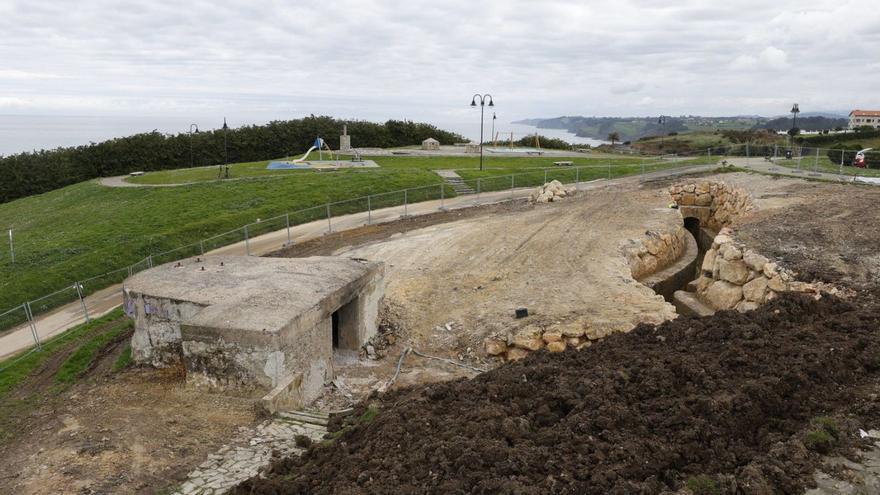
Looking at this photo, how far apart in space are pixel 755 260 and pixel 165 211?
28.6m

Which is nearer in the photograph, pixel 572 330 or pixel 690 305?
pixel 572 330

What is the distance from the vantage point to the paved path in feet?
65.0

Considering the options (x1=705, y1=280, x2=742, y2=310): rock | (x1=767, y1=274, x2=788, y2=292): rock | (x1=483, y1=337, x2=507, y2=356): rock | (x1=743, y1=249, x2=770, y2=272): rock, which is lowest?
(x1=483, y1=337, x2=507, y2=356): rock

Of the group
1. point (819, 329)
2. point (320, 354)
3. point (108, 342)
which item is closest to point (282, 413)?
point (320, 354)

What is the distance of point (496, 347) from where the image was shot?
15.3 metres

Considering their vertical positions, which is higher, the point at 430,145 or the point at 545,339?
the point at 430,145

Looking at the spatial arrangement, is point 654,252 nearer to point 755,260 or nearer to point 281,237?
point 755,260

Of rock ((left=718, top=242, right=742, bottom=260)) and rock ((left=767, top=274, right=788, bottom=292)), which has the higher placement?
rock ((left=718, top=242, right=742, bottom=260))

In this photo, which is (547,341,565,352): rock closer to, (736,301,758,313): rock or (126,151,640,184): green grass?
(736,301,758,313): rock

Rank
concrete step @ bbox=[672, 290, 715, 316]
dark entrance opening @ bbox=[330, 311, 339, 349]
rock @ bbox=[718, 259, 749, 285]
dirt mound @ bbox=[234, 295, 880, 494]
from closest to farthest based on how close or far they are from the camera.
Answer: dirt mound @ bbox=[234, 295, 880, 494], dark entrance opening @ bbox=[330, 311, 339, 349], concrete step @ bbox=[672, 290, 715, 316], rock @ bbox=[718, 259, 749, 285]

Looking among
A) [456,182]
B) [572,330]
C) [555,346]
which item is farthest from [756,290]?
[456,182]

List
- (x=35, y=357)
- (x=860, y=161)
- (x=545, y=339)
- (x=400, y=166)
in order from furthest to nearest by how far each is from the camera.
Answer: (x=400, y=166), (x=860, y=161), (x=35, y=357), (x=545, y=339)

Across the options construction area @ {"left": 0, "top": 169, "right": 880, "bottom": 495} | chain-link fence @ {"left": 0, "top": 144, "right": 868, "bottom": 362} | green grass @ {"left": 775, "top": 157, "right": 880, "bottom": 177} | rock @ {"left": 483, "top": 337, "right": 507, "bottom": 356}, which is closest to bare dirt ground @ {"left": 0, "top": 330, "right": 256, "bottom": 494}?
construction area @ {"left": 0, "top": 169, "right": 880, "bottom": 495}

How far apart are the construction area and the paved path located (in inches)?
111
